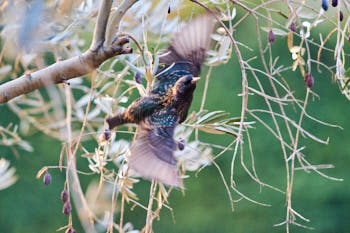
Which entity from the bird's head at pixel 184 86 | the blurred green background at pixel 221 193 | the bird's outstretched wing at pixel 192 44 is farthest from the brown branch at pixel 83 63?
the blurred green background at pixel 221 193

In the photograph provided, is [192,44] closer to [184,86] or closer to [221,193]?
[184,86]

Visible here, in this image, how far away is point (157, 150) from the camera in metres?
0.85

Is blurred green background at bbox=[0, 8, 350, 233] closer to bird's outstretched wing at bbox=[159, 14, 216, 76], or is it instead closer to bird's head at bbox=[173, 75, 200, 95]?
bird's outstretched wing at bbox=[159, 14, 216, 76]

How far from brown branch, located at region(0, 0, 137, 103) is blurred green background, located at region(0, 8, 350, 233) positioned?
68.3 inches

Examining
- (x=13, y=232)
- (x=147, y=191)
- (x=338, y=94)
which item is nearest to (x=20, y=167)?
(x=13, y=232)

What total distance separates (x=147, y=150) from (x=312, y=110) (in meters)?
1.96

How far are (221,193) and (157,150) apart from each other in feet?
5.95

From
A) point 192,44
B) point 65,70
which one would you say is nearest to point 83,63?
point 65,70

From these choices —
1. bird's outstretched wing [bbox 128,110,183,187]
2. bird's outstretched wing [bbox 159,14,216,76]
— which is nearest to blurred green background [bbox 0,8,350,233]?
bird's outstretched wing [bbox 159,14,216,76]

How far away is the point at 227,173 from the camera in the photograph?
262 cm

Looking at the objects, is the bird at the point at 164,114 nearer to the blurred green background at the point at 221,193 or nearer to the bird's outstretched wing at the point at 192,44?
the bird's outstretched wing at the point at 192,44

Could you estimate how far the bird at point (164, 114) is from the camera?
830mm

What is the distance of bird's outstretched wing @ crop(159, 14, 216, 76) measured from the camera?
978 millimetres

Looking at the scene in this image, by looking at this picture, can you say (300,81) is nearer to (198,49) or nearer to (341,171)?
(341,171)
